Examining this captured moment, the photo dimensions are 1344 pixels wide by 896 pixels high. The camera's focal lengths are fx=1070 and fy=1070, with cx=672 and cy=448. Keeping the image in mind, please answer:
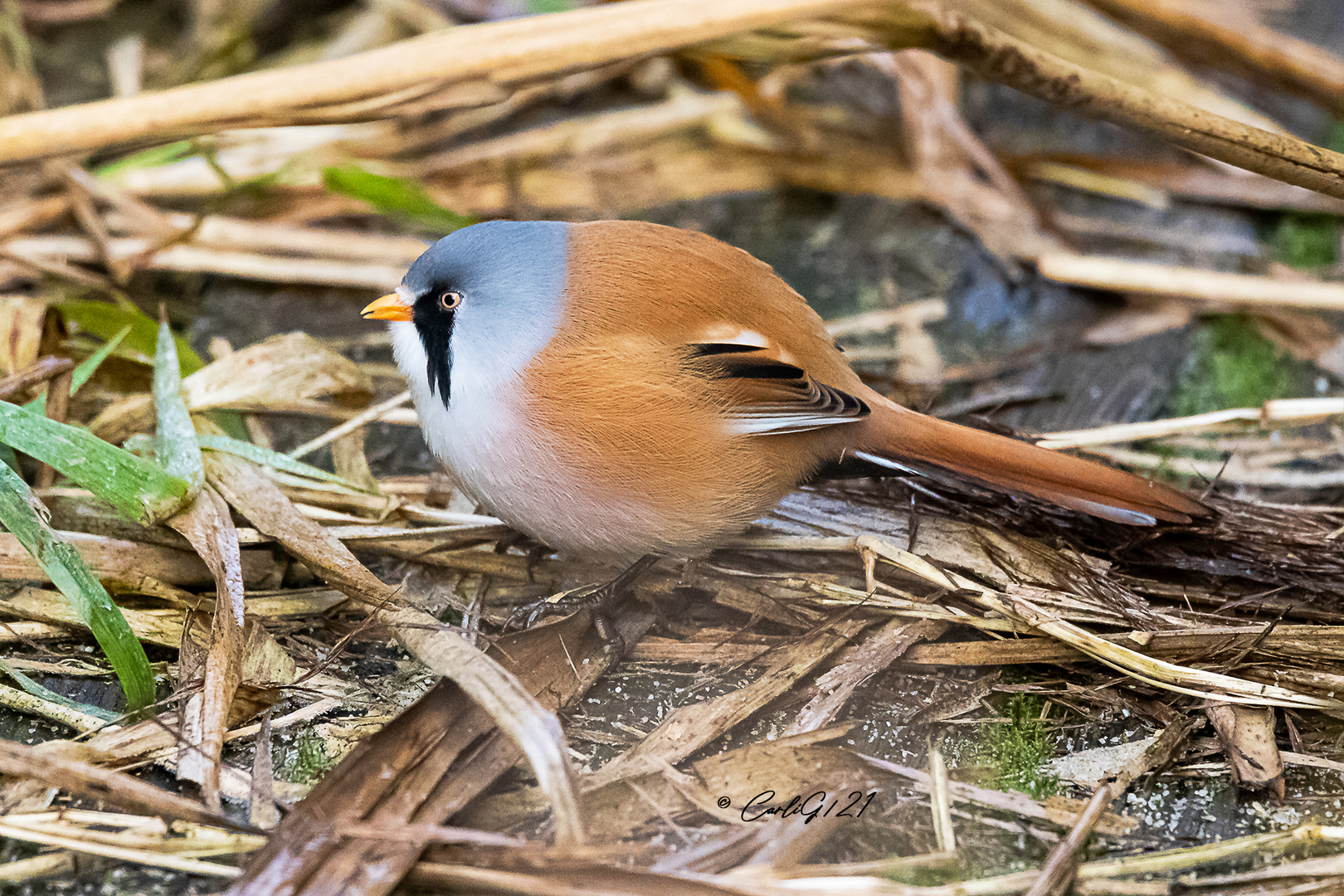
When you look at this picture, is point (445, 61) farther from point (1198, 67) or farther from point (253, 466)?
point (1198, 67)

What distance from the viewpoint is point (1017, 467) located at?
97.3 inches

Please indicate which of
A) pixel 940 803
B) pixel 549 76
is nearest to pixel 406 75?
pixel 549 76

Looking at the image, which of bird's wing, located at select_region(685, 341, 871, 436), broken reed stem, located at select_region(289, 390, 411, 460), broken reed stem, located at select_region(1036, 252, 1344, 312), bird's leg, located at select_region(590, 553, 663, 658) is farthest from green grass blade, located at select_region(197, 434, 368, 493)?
broken reed stem, located at select_region(1036, 252, 1344, 312)

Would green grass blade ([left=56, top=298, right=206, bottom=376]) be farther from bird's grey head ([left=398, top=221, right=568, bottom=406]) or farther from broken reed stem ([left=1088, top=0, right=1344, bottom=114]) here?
broken reed stem ([left=1088, top=0, right=1344, bottom=114])

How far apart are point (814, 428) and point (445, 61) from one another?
1.32 m

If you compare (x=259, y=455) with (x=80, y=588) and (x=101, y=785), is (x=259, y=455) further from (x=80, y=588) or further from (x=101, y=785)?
(x=101, y=785)

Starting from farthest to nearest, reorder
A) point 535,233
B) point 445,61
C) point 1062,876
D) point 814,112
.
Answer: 1. point 814,112
2. point 445,61
3. point 535,233
4. point 1062,876

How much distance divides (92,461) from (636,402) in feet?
3.97

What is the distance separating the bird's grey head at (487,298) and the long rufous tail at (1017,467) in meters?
0.82

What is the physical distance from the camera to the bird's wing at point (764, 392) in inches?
92.2

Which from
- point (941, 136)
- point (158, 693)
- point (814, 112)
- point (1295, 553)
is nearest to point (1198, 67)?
point (941, 136)

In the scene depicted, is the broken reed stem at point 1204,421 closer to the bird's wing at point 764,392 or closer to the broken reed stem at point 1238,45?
the bird's wing at point 764,392

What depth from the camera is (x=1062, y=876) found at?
182cm

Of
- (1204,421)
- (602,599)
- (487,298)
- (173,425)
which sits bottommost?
(602,599)
